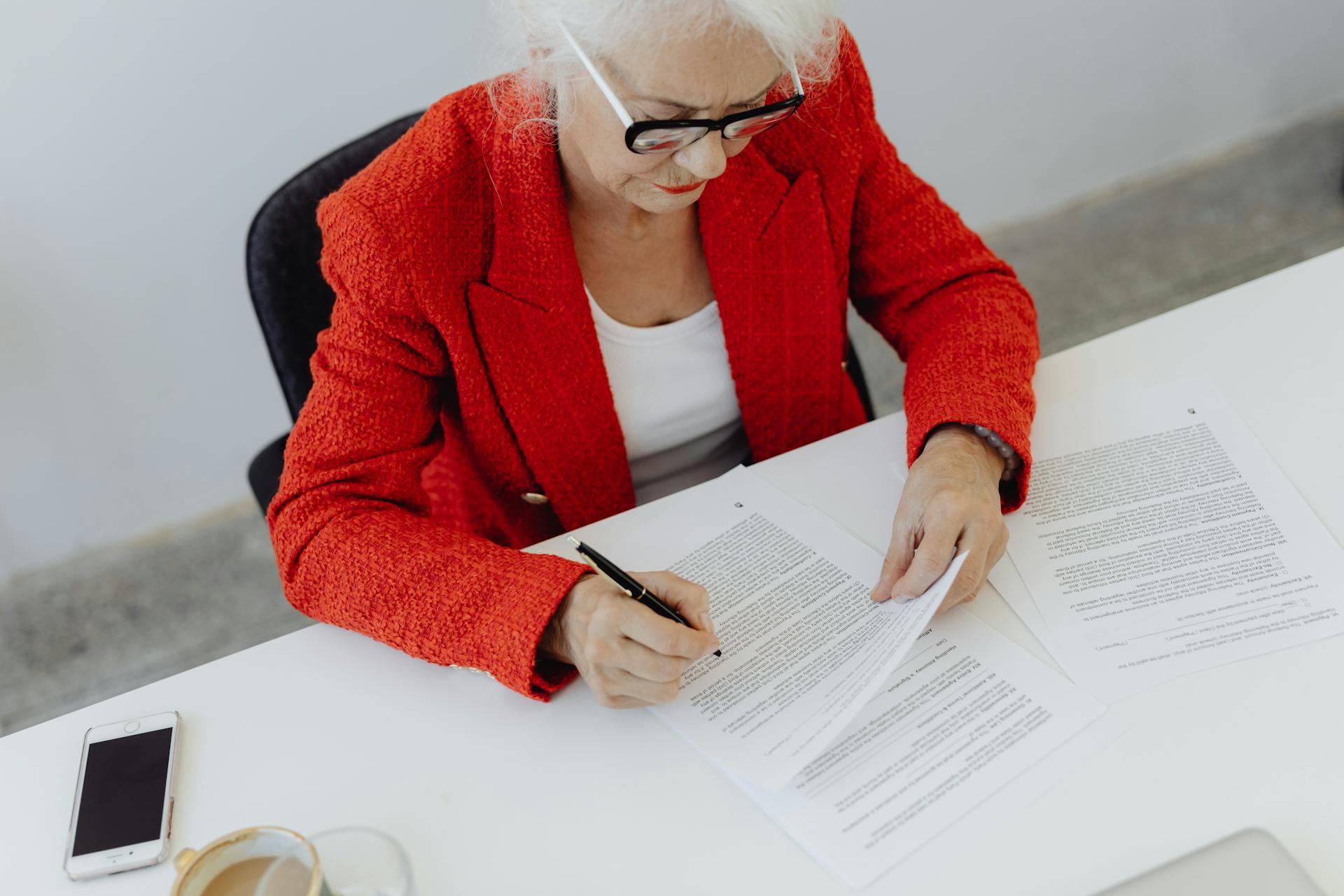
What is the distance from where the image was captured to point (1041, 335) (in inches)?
102

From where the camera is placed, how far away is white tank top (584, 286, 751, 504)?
121 centimetres

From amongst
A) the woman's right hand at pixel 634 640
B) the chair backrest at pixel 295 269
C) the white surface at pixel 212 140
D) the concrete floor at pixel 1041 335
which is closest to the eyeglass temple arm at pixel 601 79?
the woman's right hand at pixel 634 640

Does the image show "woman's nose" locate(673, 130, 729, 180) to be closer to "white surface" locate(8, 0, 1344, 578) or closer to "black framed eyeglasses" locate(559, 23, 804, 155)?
"black framed eyeglasses" locate(559, 23, 804, 155)

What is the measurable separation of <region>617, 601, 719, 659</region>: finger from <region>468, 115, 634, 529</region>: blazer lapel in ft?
1.25

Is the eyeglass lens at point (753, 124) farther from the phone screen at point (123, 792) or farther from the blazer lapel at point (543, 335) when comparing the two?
the phone screen at point (123, 792)

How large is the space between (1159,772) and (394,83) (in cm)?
171

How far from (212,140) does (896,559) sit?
1516 millimetres

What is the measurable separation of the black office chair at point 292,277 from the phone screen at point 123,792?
0.39 meters

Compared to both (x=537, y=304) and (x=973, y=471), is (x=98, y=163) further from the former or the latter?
(x=973, y=471)

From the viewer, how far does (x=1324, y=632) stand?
854 millimetres

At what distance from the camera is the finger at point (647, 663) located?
83 cm

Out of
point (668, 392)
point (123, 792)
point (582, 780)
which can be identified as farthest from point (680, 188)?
point (123, 792)

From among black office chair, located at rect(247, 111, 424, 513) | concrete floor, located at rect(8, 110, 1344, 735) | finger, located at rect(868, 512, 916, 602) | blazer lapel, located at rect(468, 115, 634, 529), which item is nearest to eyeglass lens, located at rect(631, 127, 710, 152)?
blazer lapel, located at rect(468, 115, 634, 529)

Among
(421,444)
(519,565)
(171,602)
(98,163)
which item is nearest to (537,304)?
(421,444)
